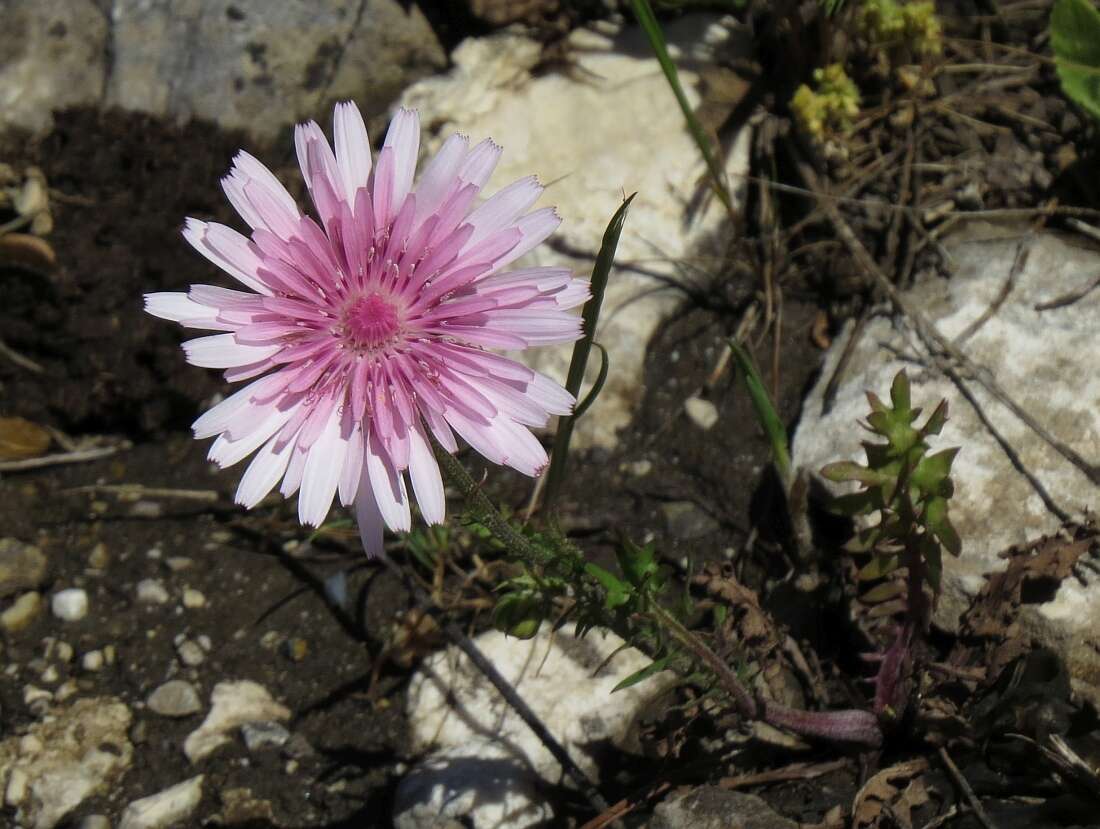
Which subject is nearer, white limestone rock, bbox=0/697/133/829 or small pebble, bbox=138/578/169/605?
white limestone rock, bbox=0/697/133/829

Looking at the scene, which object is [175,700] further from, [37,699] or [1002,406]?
[1002,406]

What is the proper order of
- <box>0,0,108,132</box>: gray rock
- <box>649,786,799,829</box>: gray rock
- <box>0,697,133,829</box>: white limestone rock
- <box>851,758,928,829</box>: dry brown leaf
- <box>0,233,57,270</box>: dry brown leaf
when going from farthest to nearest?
1. <box>0,0,108,132</box>: gray rock
2. <box>0,233,57,270</box>: dry brown leaf
3. <box>0,697,133,829</box>: white limestone rock
4. <box>851,758,928,829</box>: dry brown leaf
5. <box>649,786,799,829</box>: gray rock

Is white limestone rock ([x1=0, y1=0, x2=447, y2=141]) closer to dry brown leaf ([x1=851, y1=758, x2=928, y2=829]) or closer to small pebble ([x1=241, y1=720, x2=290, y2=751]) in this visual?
small pebble ([x1=241, y1=720, x2=290, y2=751])

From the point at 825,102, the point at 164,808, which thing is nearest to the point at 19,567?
the point at 164,808

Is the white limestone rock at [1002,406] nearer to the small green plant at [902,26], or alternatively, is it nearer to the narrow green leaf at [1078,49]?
the narrow green leaf at [1078,49]


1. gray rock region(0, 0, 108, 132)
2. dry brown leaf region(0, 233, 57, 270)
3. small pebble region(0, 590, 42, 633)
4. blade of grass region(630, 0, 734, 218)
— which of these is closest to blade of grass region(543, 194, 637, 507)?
blade of grass region(630, 0, 734, 218)

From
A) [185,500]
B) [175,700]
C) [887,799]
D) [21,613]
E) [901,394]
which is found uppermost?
[185,500]
